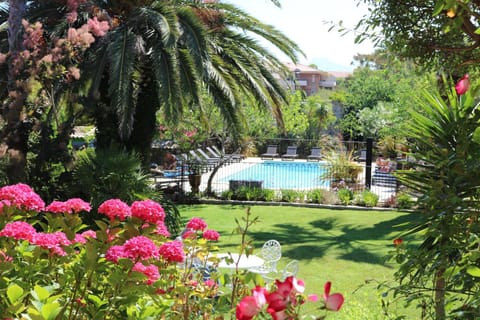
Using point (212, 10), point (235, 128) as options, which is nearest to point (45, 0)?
point (212, 10)

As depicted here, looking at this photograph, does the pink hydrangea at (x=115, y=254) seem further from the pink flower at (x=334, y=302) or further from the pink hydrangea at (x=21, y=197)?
the pink flower at (x=334, y=302)

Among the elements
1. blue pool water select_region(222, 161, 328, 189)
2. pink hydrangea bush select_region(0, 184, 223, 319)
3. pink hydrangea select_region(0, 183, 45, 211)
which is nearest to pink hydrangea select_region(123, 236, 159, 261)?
pink hydrangea bush select_region(0, 184, 223, 319)

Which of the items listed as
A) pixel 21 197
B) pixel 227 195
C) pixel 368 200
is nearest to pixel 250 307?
pixel 21 197

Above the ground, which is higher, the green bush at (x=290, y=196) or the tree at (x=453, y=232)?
the tree at (x=453, y=232)

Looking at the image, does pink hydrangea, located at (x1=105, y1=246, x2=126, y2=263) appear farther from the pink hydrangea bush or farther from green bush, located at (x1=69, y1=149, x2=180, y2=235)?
green bush, located at (x1=69, y1=149, x2=180, y2=235)

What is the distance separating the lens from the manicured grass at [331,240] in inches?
295

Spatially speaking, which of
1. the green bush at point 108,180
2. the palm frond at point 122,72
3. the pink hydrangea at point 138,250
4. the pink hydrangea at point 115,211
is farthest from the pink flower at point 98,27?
the pink hydrangea at point 138,250

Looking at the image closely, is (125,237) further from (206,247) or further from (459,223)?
(459,223)

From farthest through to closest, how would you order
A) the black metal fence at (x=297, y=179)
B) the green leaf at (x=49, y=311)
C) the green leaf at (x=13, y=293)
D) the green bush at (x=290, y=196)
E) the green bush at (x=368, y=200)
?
the black metal fence at (x=297, y=179) → the green bush at (x=290, y=196) → the green bush at (x=368, y=200) → the green leaf at (x=13, y=293) → the green leaf at (x=49, y=311)

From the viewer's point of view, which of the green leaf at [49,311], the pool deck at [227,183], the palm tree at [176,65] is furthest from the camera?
the pool deck at [227,183]

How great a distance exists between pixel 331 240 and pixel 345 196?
4596mm

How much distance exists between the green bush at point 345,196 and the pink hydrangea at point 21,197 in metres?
13.0

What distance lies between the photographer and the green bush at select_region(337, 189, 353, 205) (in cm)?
1505

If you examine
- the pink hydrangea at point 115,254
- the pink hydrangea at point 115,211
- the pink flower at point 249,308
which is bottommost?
the pink hydrangea at point 115,254
